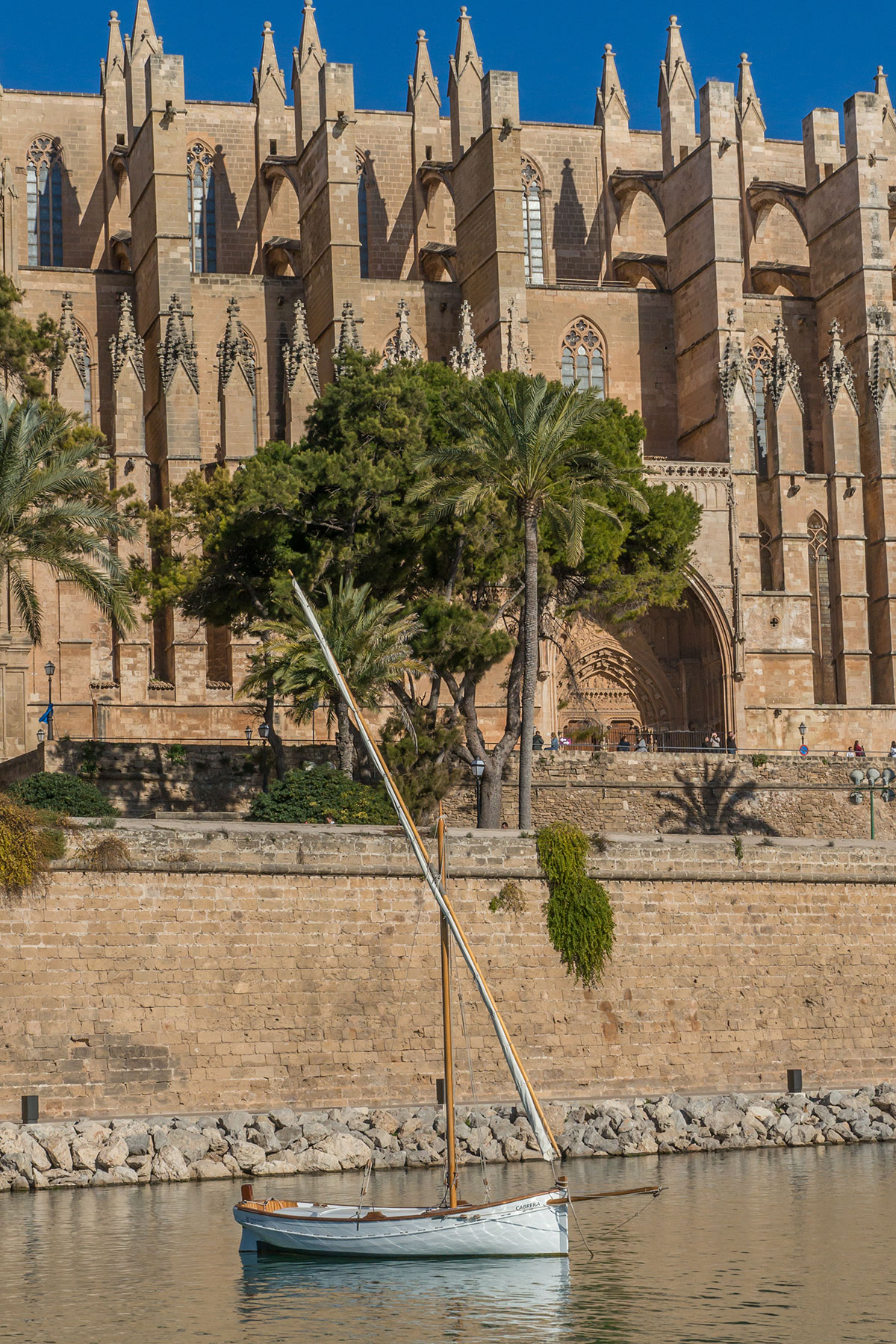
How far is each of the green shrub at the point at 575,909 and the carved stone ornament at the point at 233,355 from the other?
19.6m

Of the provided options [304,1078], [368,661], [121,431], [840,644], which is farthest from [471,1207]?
[840,644]

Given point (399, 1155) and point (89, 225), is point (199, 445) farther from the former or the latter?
point (399, 1155)

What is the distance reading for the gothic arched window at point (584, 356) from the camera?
4894cm

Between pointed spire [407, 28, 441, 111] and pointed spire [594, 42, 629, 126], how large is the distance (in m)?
4.77

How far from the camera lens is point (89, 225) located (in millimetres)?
51094

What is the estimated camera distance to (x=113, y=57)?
171ft

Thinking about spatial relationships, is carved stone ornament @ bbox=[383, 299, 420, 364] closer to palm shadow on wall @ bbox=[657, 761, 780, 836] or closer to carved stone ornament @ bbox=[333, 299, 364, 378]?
carved stone ornament @ bbox=[333, 299, 364, 378]

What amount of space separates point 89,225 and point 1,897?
3114cm

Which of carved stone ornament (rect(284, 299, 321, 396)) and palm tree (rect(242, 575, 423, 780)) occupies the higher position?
carved stone ornament (rect(284, 299, 321, 396))

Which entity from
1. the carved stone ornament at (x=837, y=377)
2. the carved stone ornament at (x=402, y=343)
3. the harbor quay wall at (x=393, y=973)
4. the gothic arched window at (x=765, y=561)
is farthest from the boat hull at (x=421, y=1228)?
the carved stone ornament at (x=837, y=377)

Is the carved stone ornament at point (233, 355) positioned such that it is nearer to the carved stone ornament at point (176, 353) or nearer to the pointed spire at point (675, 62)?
the carved stone ornament at point (176, 353)

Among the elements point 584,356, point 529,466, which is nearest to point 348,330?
point 584,356

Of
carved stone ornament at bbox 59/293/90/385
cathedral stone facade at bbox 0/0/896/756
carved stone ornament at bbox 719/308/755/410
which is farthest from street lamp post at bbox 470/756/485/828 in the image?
carved stone ornament at bbox 719/308/755/410

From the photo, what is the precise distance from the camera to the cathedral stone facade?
1682 inches
